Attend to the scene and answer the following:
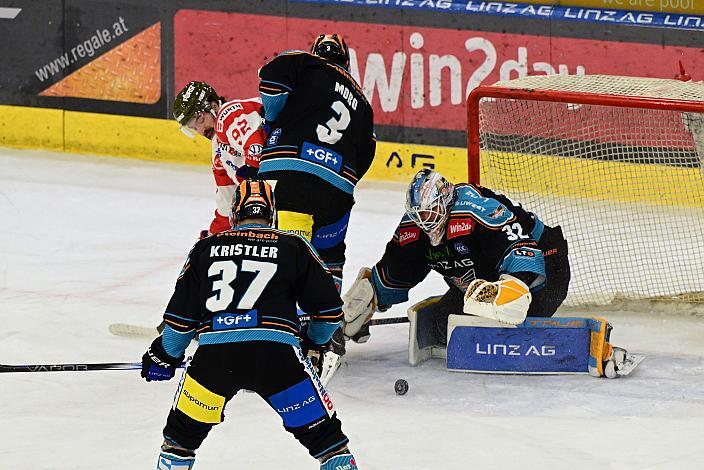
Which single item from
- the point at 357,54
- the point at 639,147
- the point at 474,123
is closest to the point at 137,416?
the point at 474,123

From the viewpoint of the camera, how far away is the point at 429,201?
5316 mm

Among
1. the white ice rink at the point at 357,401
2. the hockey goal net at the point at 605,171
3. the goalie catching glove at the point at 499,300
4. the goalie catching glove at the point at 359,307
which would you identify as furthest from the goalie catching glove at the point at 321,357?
the hockey goal net at the point at 605,171

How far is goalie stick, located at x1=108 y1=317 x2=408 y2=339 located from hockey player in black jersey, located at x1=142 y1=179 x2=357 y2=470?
7.13 ft

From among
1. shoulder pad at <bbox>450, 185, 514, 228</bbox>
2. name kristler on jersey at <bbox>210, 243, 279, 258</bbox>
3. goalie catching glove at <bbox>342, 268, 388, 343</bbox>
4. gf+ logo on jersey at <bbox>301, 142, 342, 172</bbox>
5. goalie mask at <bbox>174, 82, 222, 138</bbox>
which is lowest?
goalie catching glove at <bbox>342, 268, 388, 343</bbox>

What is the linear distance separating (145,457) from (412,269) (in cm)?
146

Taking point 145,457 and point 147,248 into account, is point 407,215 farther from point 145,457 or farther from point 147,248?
point 147,248

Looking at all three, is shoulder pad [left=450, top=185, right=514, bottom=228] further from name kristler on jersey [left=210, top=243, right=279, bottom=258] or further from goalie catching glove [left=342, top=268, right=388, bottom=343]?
name kristler on jersey [left=210, top=243, right=279, bottom=258]

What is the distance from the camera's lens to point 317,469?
4617 mm

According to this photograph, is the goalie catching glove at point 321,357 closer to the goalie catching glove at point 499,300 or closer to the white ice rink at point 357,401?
the white ice rink at point 357,401

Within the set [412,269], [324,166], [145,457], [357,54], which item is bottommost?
[145,457]

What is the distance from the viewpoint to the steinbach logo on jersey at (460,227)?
5.42 m

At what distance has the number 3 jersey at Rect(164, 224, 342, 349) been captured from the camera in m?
3.82

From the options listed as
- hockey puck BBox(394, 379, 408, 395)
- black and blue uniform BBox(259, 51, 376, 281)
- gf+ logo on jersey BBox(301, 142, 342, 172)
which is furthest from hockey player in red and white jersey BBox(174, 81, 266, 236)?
hockey puck BBox(394, 379, 408, 395)

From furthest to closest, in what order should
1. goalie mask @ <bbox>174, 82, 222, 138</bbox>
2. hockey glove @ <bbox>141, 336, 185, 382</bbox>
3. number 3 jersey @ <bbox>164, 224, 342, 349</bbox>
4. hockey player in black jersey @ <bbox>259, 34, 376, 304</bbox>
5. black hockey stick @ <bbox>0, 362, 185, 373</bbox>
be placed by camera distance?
goalie mask @ <bbox>174, 82, 222, 138</bbox> < hockey player in black jersey @ <bbox>259, 34, 376, 304</bbox> < black hockey stick @ <bbox>0, 362, 185, 373</bbox> < hockey glove @ <bbox>141, 336, 185, 382</bbox> < number 3 jersey @ <bbox>164, 224, 342, 349</bbox>
